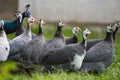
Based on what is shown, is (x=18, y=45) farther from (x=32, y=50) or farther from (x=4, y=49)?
(x=4, y=49)

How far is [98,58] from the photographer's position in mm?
6824

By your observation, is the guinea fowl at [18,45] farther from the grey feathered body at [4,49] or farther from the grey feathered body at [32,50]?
the grey feathered body at [4,49]

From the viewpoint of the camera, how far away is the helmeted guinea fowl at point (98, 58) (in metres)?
6.80

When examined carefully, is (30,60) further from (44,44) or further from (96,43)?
(96,43)

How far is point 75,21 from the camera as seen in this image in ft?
40.7

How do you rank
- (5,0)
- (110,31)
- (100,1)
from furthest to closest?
(5,0) < (100,1) < (110,31)

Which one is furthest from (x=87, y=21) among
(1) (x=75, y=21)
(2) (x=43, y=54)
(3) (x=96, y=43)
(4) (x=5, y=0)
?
(2) (x=43, y=54)

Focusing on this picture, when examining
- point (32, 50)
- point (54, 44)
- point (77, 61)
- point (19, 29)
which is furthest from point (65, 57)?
point (19, 29)

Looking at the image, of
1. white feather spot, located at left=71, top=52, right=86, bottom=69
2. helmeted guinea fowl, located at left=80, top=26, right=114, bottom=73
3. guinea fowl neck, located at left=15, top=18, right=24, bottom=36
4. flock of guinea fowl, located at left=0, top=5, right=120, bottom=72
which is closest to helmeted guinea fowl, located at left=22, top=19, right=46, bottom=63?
flock of guinea fowl, located at left=0, top=5, right=120, bottom=72

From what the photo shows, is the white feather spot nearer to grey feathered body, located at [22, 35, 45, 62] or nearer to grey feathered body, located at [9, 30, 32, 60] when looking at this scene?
grey feathered body, located at [22, 35, 45, 62]

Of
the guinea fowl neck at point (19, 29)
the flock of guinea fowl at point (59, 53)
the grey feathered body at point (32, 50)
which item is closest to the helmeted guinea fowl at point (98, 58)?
the flock of guinea fowl at point (59, 53)

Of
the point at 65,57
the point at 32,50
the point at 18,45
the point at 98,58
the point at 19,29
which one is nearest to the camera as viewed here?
the point at 65,57

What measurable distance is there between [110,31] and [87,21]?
16.3 ft

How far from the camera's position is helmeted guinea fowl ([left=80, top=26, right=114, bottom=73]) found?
22.3ft
